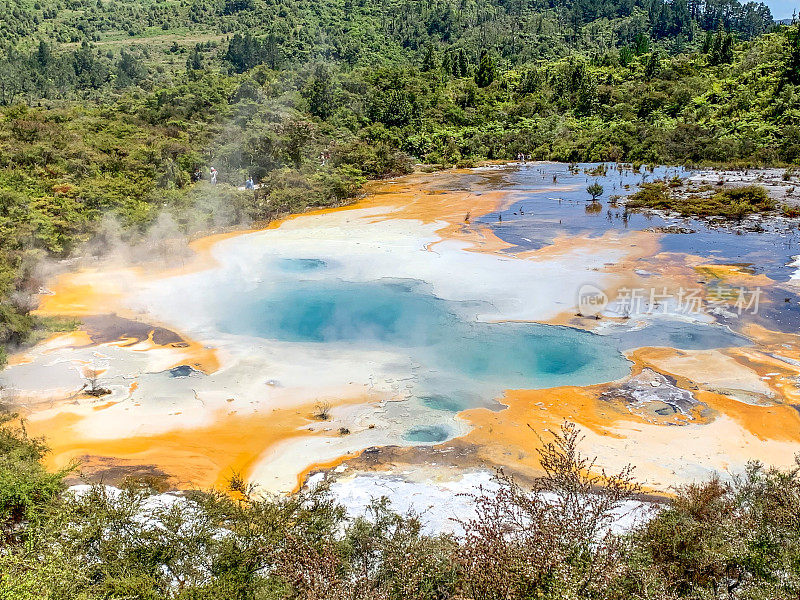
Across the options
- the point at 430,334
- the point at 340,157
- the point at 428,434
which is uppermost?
the point at 340,157

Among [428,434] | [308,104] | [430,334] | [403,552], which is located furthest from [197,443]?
[308,104]

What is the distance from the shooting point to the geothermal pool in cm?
1070

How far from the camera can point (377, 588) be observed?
6.02m

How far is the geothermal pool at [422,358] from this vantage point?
10695 millimetres

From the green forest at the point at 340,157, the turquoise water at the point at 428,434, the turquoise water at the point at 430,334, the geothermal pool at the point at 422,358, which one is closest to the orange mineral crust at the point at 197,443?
the geothermal pool at the point at 422,358

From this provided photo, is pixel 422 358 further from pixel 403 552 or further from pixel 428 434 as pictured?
pixel 403 552

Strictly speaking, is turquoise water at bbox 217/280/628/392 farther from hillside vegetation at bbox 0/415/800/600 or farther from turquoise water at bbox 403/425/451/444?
hillside vegetation at bbox 0/415/800/600

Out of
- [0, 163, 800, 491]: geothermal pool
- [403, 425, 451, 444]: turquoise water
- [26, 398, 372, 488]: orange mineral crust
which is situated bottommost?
[26, 398, 372, 488]: orange mineral crust

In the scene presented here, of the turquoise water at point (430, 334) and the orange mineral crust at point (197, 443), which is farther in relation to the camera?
the turquoise water at point (430, 334)

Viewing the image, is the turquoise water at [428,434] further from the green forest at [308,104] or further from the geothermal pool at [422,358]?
the green forest at [308,104]

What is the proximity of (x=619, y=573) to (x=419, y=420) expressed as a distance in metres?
6.47

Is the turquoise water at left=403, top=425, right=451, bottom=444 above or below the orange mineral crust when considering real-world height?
above

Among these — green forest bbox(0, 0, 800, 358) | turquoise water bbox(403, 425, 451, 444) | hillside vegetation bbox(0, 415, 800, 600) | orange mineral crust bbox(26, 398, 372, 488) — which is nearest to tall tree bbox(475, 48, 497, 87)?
green forest bbox(0, 0, 800, 358)

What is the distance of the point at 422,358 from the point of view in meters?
14.1
